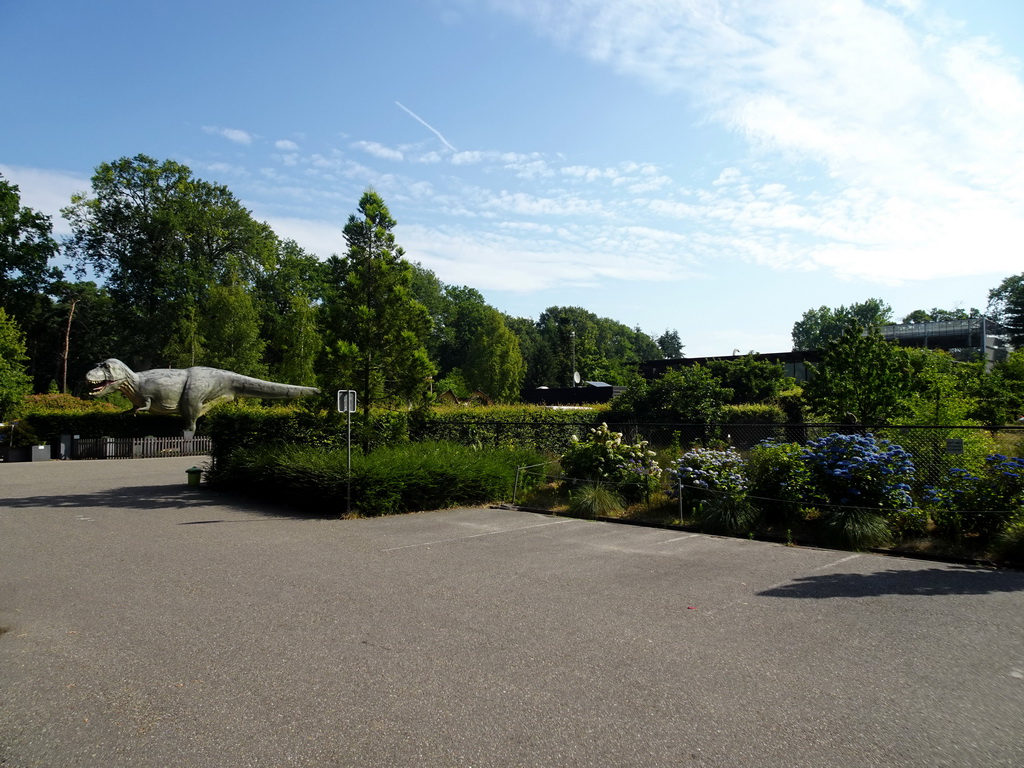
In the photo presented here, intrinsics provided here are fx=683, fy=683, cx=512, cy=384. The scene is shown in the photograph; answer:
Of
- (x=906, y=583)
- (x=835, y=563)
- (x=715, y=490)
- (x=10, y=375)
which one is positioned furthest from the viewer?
(x=10, y=375)

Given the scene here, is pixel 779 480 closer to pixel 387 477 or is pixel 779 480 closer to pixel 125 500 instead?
pixel 387 477

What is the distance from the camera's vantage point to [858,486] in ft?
33.2

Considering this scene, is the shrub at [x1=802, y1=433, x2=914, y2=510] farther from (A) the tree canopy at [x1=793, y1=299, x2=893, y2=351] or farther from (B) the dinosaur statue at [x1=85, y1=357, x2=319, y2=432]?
(A) the tree canopy at [x1=793, y1=299, x2=893, y2=351]

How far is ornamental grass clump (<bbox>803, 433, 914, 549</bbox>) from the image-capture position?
952 centimetres

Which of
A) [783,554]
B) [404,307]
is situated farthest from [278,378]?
[783,554]

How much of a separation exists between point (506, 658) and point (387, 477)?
842 centimetres

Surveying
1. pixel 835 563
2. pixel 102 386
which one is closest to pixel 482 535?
pixel 835 563

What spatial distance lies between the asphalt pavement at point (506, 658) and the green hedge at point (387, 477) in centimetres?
332

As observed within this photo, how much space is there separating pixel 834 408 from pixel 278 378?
39731 mm

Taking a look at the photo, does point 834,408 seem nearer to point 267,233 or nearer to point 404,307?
point 404,307

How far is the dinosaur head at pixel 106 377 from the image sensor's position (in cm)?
3134

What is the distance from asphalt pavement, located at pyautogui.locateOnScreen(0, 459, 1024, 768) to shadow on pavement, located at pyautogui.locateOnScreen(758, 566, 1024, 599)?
0.15 ft

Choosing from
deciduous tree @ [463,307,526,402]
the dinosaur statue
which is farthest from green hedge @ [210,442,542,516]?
deciduous tree @ [463,307,526,402]

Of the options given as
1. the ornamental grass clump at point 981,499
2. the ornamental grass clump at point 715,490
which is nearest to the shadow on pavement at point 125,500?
the ornamental grass clump at point 715,490
